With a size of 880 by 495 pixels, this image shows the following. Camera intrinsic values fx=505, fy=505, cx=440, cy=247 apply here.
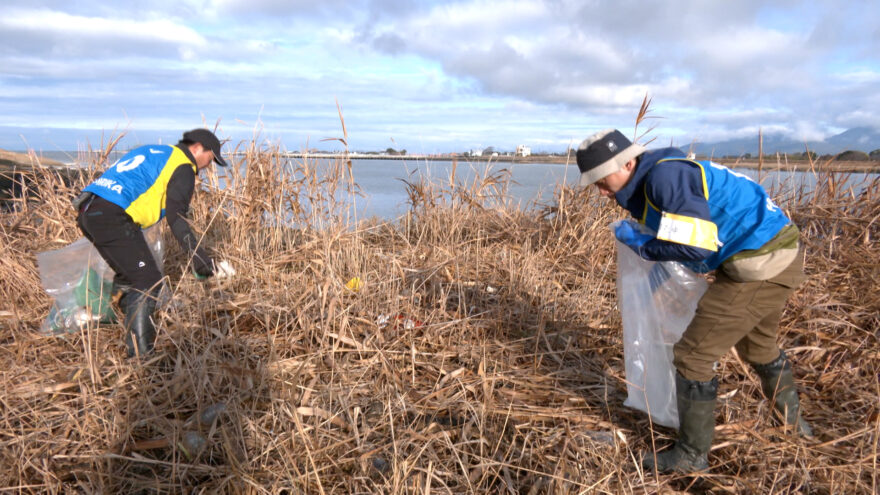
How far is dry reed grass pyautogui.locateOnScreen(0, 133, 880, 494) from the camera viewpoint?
6.18ft

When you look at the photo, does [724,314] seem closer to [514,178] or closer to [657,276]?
[657,276]

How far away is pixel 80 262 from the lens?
3.07 metres

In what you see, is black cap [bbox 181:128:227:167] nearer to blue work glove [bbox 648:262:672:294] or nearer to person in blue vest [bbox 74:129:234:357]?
person in blue vest [bbox 74:129:234:357]

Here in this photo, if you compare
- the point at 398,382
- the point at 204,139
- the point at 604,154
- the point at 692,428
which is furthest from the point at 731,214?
the point at 204,139

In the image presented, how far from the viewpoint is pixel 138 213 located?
2.95 metres

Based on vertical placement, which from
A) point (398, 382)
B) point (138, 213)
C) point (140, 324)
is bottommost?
point (398, 382)

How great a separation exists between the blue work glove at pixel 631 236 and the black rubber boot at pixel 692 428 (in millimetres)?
545

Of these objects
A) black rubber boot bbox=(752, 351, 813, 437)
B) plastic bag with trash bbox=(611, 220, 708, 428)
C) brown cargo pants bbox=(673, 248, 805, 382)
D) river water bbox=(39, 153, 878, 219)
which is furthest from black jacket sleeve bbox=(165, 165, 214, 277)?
black rubber boot bbox=(752, 351, 813, 437)

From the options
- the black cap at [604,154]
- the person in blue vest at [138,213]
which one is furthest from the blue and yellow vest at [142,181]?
the black cap at [604,154]

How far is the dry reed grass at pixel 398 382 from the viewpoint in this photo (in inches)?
74.2

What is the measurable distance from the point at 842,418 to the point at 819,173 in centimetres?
285

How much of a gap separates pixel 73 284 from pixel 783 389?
151 inches

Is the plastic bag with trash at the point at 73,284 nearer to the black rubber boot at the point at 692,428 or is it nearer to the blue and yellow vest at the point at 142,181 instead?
the blue and yellow vest at the point at 142,181

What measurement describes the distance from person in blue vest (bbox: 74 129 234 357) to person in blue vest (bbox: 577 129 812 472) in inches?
92.9
